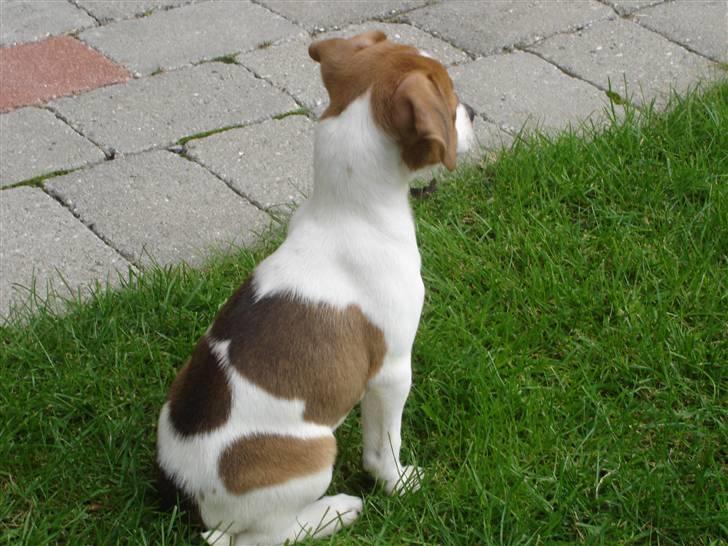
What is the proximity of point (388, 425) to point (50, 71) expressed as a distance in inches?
Answer: 103

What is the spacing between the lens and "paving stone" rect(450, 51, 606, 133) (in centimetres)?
456

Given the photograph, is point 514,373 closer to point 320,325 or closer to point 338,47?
point 320,325

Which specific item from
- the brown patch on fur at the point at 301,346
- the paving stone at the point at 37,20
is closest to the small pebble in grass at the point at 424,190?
the brown patch on fur at the point at 301,346

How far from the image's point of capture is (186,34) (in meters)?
5.04

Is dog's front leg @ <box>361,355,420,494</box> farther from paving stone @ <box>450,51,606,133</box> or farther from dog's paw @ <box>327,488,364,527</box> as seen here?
paving stone @ <box>450,51,606,133</box>

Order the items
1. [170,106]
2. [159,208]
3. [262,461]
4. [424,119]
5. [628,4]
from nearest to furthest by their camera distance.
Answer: [424,119]
[262,461]
[159,208]
[170,106]
[628,4]

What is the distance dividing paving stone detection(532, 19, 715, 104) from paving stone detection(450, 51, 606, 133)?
0.11 metres

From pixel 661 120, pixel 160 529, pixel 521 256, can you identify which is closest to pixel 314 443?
pixel 160 529

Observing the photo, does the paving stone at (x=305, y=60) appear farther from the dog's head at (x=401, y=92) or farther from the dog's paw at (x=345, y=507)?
the dog's paw at (x=345, y=507)

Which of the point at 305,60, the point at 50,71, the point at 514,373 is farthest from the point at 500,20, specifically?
the point at 514,373

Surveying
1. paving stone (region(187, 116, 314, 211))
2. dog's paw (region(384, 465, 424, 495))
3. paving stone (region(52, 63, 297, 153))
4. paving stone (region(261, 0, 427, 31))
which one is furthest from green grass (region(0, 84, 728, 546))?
paving stone (region(261, 0, 427, 31))

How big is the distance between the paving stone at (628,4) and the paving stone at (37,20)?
2.43 m

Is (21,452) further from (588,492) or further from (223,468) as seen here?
(588,492)

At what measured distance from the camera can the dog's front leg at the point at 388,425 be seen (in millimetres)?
2746
